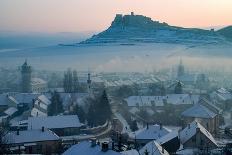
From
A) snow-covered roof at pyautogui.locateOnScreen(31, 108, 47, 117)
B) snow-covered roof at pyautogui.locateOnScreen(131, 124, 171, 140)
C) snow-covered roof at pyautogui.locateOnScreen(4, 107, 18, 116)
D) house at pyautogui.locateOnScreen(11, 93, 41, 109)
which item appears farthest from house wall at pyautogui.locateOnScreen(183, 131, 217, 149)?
snow-covered roof at pyautogui.locateOnScreen(4, 107, 18, 116)

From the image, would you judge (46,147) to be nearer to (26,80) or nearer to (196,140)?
(196,140)

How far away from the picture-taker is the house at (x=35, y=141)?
31188 mm

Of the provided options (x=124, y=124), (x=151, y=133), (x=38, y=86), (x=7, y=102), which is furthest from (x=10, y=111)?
(x=38, y=86)

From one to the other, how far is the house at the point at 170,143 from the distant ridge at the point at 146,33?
143814 mm

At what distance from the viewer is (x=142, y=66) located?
13688 centimetres

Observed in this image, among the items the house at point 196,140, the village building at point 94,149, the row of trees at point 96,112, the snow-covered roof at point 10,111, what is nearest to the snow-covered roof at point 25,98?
the snow-covered roof at point 10,111

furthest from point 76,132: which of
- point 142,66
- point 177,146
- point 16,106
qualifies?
point 142,66

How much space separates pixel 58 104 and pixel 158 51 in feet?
368

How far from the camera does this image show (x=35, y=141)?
32.0m

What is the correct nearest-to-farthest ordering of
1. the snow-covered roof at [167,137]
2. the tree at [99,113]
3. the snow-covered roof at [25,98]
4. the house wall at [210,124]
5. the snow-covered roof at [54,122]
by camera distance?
the snow-covered roof at [167,137] → the snow-covered roof at [54,122] → the house wall at [210,124] → the tree at [99,113] → the snow-covered roof at [25,98]

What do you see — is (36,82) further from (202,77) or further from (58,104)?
(58,104)

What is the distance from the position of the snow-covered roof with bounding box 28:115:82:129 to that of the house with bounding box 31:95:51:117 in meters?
6.23

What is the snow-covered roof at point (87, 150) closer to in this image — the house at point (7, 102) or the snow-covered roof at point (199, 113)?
the snow-covered roof at point (199, 113)

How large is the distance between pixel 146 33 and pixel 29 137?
164 m
